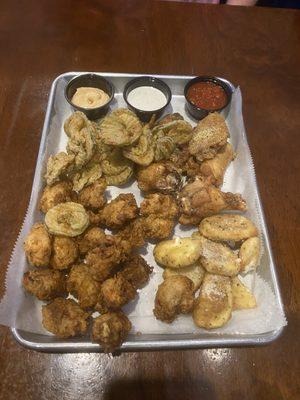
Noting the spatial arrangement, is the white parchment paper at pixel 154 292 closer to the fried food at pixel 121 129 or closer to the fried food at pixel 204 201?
the fried food at pixel 204 201

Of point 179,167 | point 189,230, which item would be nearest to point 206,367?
point 189,230

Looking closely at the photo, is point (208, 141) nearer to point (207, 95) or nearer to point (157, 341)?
point (207, 95)

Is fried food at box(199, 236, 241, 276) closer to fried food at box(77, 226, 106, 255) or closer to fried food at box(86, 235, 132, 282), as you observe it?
fried food at box(86, 235, 132, 282)

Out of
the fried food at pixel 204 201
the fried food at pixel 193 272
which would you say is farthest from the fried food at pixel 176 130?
the fried food at pixel 193 272

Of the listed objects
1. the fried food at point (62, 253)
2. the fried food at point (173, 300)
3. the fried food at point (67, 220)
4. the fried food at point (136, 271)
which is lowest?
the fried food at point (173, 300)

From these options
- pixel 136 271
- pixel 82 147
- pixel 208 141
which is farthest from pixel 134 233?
pixel 208 141

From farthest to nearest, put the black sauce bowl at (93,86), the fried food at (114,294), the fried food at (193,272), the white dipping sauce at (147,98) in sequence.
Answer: the white dipping sauce at (147,98)
the black sauce bowl at (93,86)
the fried food at (193,272)
the fried food at (114,294)
